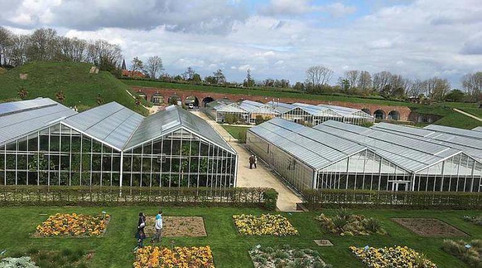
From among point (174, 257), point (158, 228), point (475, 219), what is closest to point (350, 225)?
point (475, 219)

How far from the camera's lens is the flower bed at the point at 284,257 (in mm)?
15289

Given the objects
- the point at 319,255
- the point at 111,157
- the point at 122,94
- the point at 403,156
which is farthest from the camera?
the point at 122,94

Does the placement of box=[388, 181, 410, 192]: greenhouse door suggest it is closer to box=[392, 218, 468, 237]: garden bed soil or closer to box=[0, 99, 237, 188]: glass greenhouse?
box=[392, 218, 468, 237]: garden bed soil

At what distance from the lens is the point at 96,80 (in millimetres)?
73938

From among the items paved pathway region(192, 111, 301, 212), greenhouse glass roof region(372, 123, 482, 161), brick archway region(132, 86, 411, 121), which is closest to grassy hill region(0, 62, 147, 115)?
brick archway region(132, 86, 411, 121)

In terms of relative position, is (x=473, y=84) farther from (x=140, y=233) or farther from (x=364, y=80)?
(x=140, y=233)

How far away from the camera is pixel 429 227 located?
69.6 ft

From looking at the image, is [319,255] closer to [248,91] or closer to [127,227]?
[127,227]

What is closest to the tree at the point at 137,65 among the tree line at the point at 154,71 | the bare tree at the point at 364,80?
the tree line at the point at 154,71

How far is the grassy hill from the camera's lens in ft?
216

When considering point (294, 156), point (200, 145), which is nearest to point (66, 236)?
point (200, 145)

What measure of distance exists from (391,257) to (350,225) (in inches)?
128

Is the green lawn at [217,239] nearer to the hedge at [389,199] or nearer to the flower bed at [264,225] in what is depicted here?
the flower bed at [264,225]

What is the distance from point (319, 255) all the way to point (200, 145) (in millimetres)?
10355
